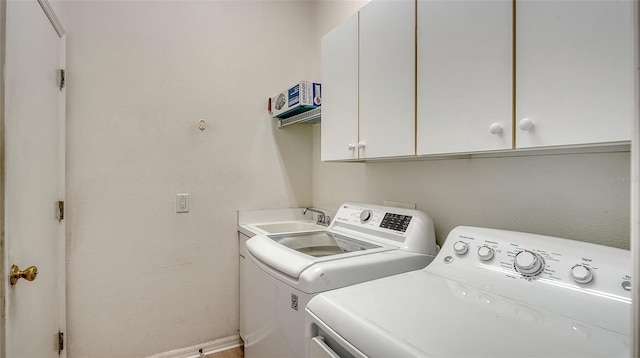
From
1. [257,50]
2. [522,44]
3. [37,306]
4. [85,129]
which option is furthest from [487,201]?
[85,129]

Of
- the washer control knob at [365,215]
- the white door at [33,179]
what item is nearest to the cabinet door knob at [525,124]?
the washer control knob at [365,215]

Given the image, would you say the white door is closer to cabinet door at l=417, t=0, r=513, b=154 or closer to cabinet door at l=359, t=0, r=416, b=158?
cabinet door at l=359, t=0, r=416, b=158

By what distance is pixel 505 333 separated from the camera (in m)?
0.71

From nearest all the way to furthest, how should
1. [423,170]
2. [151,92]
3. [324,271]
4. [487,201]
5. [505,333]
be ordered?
[505,333] → [324,271] → [487,201] → [423,170] → [151,92]

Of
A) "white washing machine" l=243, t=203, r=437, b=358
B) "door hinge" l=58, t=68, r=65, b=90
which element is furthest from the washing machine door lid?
"door hinge" l=58, t=68, r=65, b=90

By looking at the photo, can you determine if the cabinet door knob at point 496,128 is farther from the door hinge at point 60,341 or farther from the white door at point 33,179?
the door hinge at point 60,341

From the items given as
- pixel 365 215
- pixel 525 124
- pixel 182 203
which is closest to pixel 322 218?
pixel 365 215

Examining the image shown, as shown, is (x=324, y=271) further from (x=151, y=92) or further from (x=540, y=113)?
(x=151, y=92)

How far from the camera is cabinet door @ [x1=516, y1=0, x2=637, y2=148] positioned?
0.71 meters

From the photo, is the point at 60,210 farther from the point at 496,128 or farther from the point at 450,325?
the point at 496,128

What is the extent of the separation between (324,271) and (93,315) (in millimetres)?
1639

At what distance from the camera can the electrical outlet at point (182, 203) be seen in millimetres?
2041

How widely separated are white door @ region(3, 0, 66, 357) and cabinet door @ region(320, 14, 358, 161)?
4.27ft

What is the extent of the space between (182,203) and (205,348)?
3.30 feet
